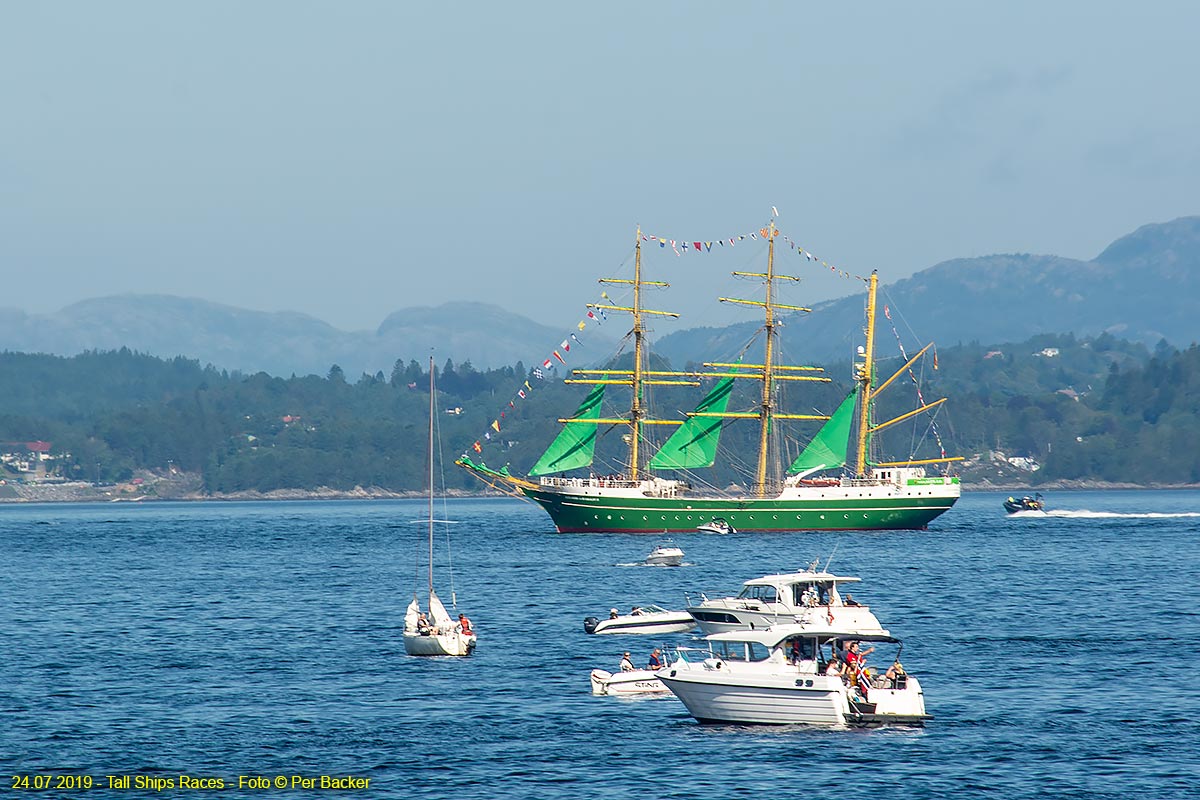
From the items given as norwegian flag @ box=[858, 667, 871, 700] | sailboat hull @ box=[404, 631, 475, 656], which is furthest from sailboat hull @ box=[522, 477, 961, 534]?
norwegian flag @ box=[858, 667, 871, 700]

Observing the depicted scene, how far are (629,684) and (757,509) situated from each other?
3964 inches

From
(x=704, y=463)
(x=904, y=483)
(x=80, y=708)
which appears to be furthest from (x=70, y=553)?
(x=80, y=708)

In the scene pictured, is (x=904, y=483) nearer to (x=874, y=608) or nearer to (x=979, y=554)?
(x=979, y=554)

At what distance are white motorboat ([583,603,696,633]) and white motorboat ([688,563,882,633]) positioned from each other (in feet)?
33.8

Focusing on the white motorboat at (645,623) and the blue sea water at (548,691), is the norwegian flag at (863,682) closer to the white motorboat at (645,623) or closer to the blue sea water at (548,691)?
the blue sea water at (548,691)

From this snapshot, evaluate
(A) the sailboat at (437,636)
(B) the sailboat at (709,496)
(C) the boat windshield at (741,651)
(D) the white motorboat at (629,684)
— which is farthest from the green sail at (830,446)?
(C) the boat windshield at (741,651)

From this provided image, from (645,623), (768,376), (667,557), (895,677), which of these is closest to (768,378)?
→ (768,376)

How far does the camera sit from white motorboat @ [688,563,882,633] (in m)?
59.7

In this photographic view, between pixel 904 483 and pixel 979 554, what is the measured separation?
3003cm

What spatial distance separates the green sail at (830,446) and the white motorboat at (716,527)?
812cm

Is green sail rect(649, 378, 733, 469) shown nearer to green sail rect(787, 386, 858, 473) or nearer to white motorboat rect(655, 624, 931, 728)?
green sail rect(787, 386, 858, 473)

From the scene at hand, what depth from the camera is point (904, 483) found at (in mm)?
160625

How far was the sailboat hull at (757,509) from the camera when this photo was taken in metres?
157

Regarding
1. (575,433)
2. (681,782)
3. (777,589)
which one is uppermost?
(575,433)
